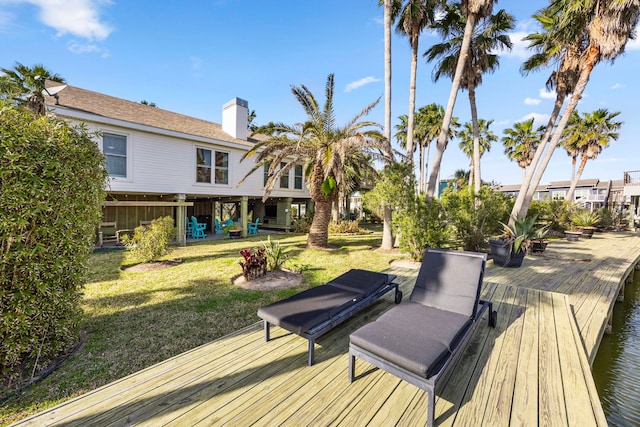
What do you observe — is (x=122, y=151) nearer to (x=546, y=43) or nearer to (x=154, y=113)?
(x=154, y=113)

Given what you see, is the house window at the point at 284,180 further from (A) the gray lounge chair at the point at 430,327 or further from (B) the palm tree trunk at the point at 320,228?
(A) the gray lounge chair at the point at 430,327

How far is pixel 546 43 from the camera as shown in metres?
13.1

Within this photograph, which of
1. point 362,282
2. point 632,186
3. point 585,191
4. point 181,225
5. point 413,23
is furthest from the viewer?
point 585,191

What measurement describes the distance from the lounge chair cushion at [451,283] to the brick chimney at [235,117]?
1461cm

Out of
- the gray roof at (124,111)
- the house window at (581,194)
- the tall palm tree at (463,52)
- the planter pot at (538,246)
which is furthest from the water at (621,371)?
the house window at (581,194)

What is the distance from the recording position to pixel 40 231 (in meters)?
2.85

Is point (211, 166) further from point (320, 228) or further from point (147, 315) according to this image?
point (147, 315)

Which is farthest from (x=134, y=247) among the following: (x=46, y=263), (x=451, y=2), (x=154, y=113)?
(x=451, y=2)

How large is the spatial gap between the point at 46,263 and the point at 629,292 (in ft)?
51.4

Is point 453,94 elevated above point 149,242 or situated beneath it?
elevated above

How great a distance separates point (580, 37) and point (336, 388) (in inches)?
689

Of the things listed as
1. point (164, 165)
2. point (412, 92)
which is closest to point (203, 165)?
point (164, 165)

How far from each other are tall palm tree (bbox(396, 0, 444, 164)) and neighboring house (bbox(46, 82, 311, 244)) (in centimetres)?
883

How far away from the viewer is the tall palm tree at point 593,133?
2238 centimetres
